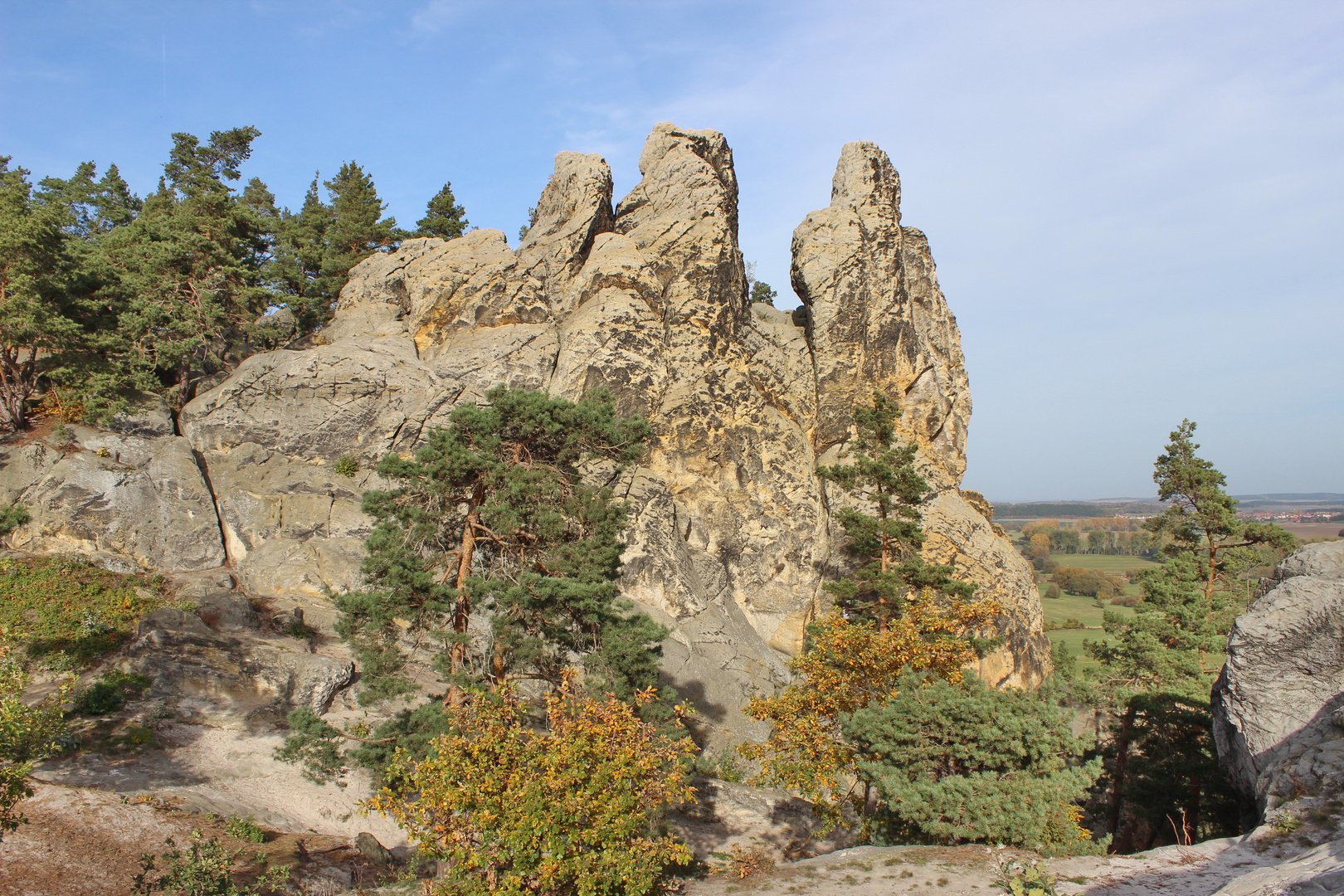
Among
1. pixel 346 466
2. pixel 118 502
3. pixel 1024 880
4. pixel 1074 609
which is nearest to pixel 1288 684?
pixel 1024 880

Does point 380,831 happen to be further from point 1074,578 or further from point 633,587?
point 1074,578

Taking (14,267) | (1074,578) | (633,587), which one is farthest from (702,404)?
(1074,578)

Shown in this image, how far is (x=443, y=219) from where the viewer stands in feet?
149

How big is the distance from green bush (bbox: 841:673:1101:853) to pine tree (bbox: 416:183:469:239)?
41312mm

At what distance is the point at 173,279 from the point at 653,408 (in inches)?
936

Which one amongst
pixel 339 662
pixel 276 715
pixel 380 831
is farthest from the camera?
pixel 339 662

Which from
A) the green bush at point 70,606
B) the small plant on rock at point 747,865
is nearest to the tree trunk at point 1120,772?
the small plant on rock at point 747,865

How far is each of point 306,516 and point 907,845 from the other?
26027 millimetres

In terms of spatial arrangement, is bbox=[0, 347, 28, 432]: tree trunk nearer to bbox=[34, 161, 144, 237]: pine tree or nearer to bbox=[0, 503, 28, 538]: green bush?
bbox=[0, 503, 28, 538]: green bush

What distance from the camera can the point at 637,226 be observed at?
1444 inches

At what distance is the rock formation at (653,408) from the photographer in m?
28.2

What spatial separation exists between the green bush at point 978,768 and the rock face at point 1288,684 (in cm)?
481

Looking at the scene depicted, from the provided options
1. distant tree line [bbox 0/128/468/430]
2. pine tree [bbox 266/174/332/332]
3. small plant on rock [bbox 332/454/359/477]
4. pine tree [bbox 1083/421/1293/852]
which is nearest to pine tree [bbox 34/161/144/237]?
distant tree line [bbox 0/128/468/430]

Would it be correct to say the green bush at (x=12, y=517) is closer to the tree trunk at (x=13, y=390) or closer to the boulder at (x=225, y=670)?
the tree trunk at (x=13, y=390)
